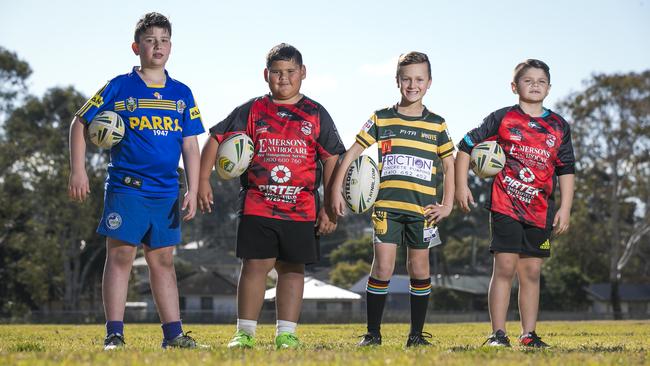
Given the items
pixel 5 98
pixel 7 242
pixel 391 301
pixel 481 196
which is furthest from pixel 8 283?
pixel 481 196

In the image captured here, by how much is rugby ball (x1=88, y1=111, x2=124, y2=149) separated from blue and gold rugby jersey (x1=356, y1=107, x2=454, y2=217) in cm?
212

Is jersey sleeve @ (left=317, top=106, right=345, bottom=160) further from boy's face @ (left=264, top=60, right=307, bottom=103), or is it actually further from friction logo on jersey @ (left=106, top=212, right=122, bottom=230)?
friction logo on jersey @ (left=106, top=212, right=122, bottom=230)

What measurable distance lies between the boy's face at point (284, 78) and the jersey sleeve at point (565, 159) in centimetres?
270

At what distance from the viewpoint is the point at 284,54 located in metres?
7.36

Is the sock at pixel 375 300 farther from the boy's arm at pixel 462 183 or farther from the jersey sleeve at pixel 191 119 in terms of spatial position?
the jersey sleeve at pixel 191 119

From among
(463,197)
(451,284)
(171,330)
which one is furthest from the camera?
(451,284)

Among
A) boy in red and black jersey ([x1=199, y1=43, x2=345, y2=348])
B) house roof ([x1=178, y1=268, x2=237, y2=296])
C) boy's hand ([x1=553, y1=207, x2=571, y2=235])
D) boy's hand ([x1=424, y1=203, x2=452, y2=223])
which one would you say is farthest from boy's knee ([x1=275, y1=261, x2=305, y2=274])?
house roof ([x1=178, y1=268, x2=237, y2=296])

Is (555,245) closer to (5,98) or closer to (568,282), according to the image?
(568,282)

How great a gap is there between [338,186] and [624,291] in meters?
78.7

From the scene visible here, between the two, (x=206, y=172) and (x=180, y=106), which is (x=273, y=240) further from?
(x=180, y=106)

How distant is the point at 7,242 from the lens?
1870 inches

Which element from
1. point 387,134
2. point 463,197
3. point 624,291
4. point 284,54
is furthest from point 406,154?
point 624,291

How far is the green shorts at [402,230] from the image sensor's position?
7645 mm

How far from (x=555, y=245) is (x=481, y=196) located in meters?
23.3
